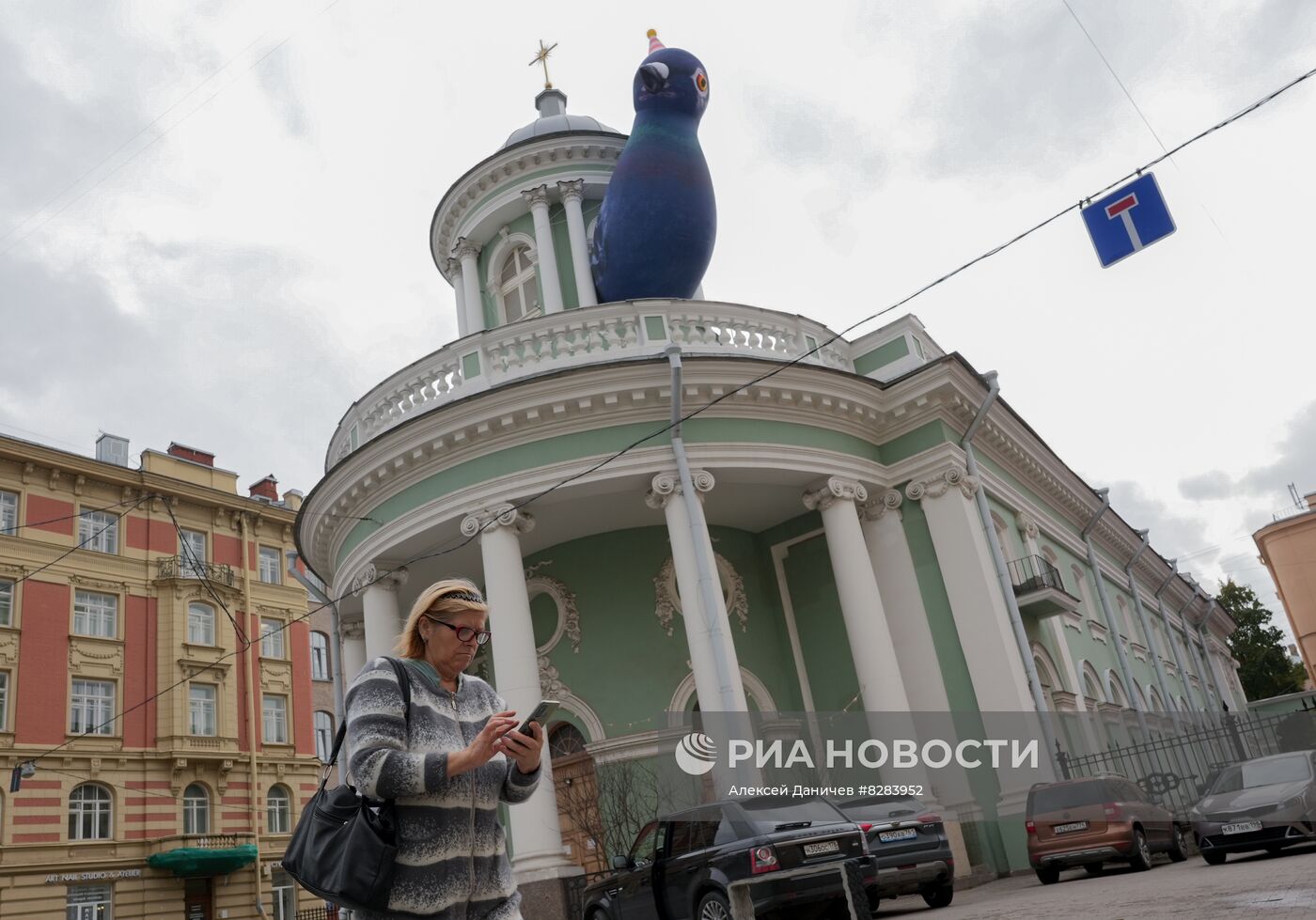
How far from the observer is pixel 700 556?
12.9 metres

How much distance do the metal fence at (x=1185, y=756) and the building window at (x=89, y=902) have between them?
81.4ft

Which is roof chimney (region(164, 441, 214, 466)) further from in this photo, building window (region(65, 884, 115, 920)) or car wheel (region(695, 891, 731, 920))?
car wheel (region(695, 891, 731, 920))

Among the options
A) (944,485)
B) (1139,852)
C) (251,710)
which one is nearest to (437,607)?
(1139,852)

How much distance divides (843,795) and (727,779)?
2.39 metres

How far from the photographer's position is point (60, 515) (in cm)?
2959

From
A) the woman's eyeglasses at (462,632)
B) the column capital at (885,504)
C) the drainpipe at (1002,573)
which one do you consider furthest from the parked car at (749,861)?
the column capital at (885,504)

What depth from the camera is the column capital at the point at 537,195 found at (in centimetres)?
1962

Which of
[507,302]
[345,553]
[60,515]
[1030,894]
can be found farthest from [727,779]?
[60,515]

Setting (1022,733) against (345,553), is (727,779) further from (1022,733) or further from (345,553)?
(345,553)

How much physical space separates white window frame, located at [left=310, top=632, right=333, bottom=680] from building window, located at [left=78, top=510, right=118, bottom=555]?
805 cm

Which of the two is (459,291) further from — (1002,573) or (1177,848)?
(1177,848)

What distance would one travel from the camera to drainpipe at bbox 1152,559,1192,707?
2783 cm

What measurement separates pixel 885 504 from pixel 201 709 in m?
24.3

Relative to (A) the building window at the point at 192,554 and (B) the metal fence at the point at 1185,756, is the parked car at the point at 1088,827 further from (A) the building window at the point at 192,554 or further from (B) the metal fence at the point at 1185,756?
(A) the building window at the point at 192,554
